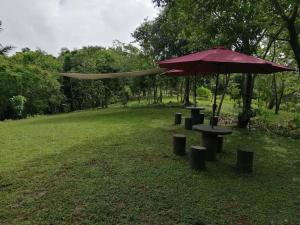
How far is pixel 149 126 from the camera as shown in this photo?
8.50 metres

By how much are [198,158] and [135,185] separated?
45.2 inches

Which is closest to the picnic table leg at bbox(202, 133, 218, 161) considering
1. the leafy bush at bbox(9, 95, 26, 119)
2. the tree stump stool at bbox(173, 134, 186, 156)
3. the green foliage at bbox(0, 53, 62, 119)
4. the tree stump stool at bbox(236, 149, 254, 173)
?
the tree stump stool at bbox(173, 134, 186, 156)

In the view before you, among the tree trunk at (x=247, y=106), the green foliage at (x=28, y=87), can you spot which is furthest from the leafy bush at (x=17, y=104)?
the tree trunk at (x=247, y=106)

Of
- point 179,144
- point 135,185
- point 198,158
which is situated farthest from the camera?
point 179,144

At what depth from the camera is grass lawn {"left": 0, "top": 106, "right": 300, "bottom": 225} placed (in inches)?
126

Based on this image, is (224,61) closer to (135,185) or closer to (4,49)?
(135,185)

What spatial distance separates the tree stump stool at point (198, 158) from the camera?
4.56m

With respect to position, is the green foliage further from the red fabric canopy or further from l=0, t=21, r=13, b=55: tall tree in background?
the red fabric canopy

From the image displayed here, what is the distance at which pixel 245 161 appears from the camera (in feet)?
15.4

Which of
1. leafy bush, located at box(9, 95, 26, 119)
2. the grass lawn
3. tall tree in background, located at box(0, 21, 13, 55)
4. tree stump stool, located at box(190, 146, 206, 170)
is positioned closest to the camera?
the grass lawn

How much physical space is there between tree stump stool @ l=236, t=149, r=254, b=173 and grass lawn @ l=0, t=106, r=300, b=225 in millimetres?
142

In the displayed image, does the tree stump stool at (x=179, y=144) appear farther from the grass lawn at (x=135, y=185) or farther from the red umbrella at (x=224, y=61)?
the red umbrella at (x=224, y=61)

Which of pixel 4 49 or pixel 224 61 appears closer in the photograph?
pixel 224 61

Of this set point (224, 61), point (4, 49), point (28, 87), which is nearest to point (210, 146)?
point (224, 61)
